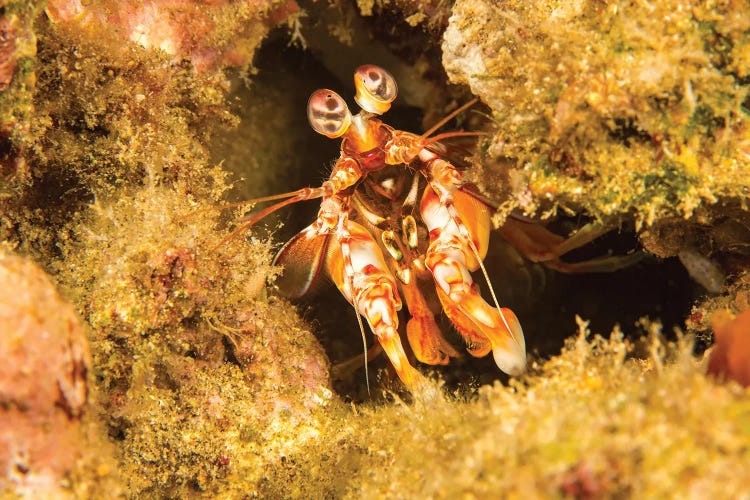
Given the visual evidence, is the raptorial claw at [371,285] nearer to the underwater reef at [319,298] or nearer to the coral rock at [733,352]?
the underwater reef at [319,298]

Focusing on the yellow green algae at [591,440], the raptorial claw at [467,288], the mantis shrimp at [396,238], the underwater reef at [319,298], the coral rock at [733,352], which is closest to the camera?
the yellow green algae at [591,440]

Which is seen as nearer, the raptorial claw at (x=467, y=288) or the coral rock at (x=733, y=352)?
the coral rock at (x=733, y=352)

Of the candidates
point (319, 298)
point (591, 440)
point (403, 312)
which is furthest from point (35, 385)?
point (319, 298)

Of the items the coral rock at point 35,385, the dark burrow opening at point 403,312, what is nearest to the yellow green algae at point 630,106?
the dark burrow opening at point 403,312

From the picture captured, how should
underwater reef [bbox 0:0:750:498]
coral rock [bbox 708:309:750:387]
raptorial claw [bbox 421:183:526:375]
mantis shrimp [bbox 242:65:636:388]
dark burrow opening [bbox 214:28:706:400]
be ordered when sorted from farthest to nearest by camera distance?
dark burrow opening [bbox 214:28:706:400] → mantis shrimp [bbox 242:65:636:388] → raptorial claw [bbox 421:183:526:375] → coral rock [bbox 708:309:750:387] → underwater reef [bbox 0:0:750:498]

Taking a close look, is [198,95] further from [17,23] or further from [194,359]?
[194,359]

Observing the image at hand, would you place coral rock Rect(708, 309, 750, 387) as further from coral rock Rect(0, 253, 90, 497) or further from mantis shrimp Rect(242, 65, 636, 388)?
coral rock Rect(0, 253, 90, 497)

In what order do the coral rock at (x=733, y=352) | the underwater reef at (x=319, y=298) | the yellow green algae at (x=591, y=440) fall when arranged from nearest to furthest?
1. the yellow green algae at (x=591, y=440)
2. the underwater reef at (x=319, y=298)
3. the coral rock at (x=733, y=352)

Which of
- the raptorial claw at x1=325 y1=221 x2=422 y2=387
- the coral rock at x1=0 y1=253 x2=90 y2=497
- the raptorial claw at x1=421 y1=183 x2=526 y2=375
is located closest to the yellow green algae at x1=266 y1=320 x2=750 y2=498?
the raptorial claw at x1=421 y1=183 x2=526 y2=375
